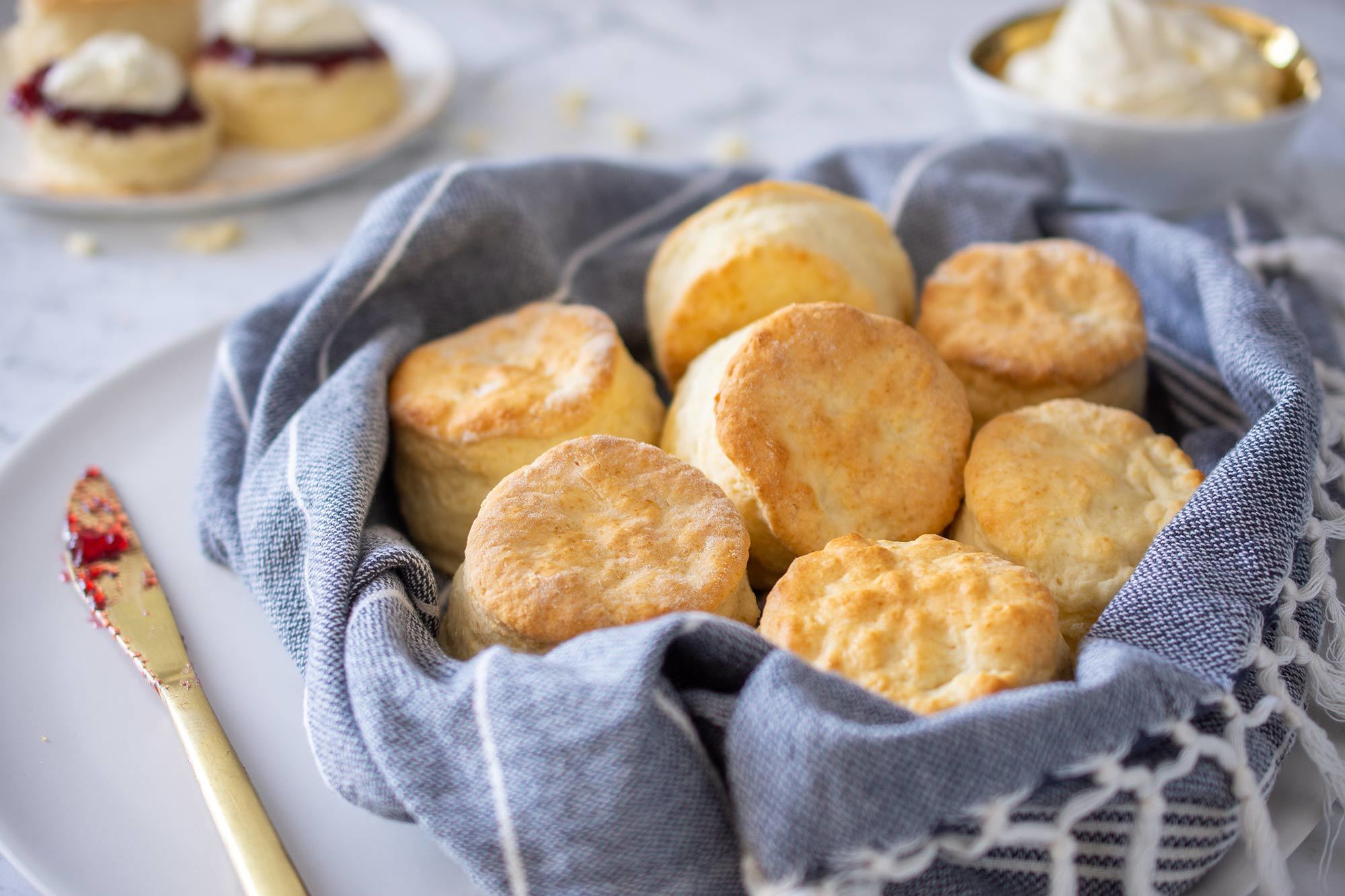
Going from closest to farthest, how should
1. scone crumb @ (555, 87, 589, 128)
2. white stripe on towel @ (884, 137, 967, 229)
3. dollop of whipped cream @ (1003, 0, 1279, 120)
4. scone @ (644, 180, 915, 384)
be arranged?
scone @ (644, 180, 915, 384) → white stripe on towel @ (884, 137, 967, 229) → dollop of whipped cream @ (1003, 0, 1279, 120) → scone crumb @ (555, 87, 589, 128)

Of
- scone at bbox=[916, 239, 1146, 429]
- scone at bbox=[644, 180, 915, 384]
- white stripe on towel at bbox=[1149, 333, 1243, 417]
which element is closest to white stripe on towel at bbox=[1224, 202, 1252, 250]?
white stripe on towel at bbox=[1149, 333, 1243, 417]

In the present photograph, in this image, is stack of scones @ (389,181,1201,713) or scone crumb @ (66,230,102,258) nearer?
stack of scones @ (389,181,1201,713)

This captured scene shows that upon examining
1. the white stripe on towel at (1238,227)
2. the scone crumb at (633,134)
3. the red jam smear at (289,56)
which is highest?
the red jam smear at (289,56)

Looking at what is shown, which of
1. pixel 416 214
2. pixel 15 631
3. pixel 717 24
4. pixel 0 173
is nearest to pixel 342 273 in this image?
pixel 416 214

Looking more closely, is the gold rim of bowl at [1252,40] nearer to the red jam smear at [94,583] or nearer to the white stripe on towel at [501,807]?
the white stripe on towel at [501,807]

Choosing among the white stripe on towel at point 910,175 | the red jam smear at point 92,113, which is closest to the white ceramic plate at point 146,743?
the white stripe on towel at point 910,175

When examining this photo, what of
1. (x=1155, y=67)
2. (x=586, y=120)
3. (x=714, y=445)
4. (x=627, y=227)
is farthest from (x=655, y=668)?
(x=586, y=120)

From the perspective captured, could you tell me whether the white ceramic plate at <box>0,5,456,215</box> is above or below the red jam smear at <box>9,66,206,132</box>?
below

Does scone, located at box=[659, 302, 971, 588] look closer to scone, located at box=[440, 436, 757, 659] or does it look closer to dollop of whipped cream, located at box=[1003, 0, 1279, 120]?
scone, located at box=[440, 436, 757, 659]
